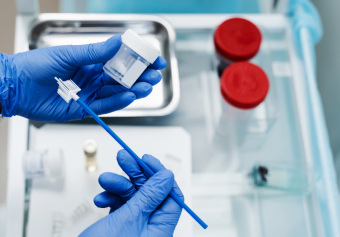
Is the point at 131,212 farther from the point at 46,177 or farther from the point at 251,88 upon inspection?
the point at 251,88

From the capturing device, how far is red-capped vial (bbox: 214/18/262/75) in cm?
99

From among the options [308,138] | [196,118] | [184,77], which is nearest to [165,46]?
[184,77]

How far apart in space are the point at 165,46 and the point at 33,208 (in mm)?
727

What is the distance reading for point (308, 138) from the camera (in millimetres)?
1022

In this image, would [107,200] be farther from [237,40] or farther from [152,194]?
[237,40]

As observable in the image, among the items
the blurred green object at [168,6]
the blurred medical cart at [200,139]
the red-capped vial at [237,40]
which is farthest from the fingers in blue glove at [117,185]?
the blurred green object at [168,6]

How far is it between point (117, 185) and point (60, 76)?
1.20 ft

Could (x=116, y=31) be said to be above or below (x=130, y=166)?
above

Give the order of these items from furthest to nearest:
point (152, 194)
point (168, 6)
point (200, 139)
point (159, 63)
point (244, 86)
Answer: point (168, 6)
point (200, 139)
point (244, 86)
point (159, 63)
point (152, 194)

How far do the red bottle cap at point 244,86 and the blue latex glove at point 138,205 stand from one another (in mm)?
331

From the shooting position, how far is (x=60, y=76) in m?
0.86

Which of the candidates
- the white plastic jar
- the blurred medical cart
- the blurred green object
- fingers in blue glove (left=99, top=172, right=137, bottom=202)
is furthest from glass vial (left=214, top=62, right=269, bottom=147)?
the blurred green object

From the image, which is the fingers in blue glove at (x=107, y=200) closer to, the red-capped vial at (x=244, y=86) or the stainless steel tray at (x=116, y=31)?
the stainless steel tray at (x=116, y=31)

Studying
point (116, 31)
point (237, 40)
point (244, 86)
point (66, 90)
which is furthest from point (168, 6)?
point (66, 90)
